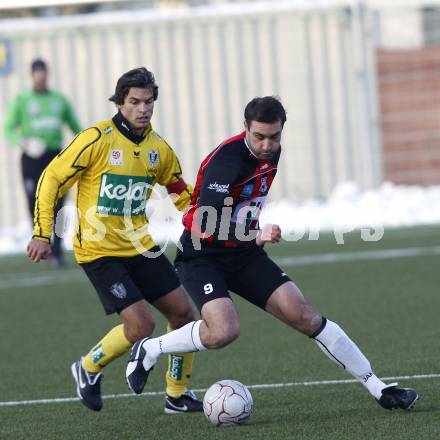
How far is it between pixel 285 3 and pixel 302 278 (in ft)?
25.7

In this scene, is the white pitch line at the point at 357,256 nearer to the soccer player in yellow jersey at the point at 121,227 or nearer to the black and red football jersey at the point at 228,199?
the soccer player in yellow jersey at the point at 121,227

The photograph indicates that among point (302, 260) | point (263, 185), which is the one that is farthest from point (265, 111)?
point (302, 260)

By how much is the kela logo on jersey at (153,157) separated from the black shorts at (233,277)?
0.69 meters

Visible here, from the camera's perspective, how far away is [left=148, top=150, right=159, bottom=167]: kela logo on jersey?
7262mm

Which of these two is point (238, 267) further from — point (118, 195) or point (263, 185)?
point (118, 195)

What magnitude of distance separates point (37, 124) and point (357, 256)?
13.3ft

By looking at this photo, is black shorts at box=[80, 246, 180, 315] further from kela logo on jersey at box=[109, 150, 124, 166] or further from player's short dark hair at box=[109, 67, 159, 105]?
player's short dark hair at box=[109, 67, 159, 105]

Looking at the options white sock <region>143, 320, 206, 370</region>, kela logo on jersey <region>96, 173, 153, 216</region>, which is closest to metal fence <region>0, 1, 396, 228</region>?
kela logo on jersey <region>96, 173, 153, 216</region>

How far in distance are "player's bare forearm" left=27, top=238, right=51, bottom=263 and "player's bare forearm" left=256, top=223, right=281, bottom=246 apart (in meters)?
1.29

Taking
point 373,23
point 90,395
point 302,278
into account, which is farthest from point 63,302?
point 373,23

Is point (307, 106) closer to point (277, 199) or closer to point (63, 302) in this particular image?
point (277, 199)

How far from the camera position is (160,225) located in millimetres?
18656

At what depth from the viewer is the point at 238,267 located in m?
6.84

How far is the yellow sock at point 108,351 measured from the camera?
710cm
